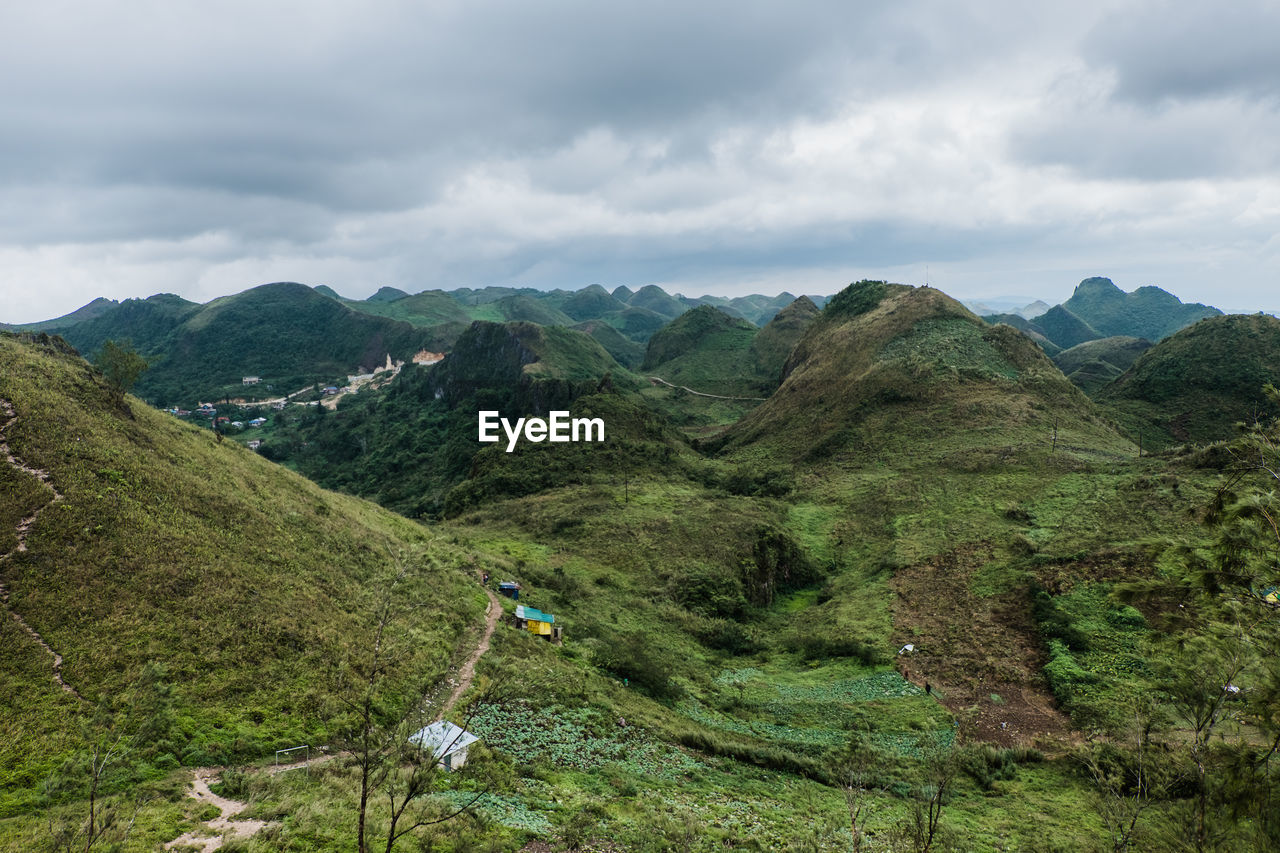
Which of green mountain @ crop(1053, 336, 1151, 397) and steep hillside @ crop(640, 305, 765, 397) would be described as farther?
green mountain @ crop(1053, 336, 1151, 397)

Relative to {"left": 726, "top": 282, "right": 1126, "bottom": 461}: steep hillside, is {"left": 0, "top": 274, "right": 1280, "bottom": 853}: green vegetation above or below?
below

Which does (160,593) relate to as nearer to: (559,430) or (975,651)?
(975,651)

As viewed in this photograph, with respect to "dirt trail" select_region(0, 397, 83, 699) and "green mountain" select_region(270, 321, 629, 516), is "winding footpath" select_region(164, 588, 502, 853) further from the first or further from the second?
"green mountain" select_region(270, 321, 629, 516)

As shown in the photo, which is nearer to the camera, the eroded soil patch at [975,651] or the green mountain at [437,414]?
the eroded soil patch at [975,651]

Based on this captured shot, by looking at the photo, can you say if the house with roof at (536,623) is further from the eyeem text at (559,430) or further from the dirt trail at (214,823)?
the eyeem text at (559,430)

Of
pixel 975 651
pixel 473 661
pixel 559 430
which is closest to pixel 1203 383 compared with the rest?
pixel 975 651

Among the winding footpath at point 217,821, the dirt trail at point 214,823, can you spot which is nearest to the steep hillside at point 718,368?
the winding footpath at point 217,821

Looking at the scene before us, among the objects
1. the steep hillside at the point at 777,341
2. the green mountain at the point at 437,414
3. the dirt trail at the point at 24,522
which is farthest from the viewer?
the steep hillside at the point at 777,341

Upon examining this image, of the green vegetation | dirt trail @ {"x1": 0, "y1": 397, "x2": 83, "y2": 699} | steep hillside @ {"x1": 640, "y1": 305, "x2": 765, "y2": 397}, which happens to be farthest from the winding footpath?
steep hillside @ {"x1": 640, "y1": 305, "x2": 765, "y2": 397}
